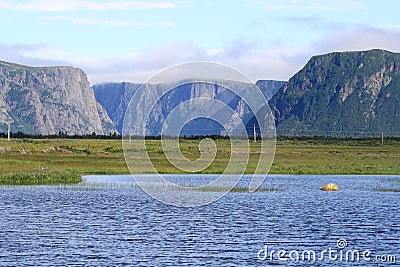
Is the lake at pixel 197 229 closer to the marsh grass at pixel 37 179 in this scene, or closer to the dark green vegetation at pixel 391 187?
the dark green vegetation at pixel 391 187

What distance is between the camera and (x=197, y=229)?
133 ft

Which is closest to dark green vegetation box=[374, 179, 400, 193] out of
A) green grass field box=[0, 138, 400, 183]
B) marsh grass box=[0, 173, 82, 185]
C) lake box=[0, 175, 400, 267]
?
lake box=[0, 175, 400, 267]

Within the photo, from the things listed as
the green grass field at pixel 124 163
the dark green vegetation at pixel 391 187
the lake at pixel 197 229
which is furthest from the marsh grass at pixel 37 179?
the dark green vegetation at pixel 391 187

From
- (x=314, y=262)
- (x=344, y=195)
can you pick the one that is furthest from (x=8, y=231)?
(x=344, y=195)

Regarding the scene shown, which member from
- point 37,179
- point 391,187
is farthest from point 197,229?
point 391,187

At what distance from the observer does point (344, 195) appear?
2438 inches

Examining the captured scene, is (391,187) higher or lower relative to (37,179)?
lower

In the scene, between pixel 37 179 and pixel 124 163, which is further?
pixel 124 163

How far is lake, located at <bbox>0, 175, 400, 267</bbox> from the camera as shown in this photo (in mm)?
32281

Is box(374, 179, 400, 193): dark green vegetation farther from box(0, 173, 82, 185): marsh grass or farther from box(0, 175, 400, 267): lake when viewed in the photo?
box(0, 173, 82, 185): marsh grass

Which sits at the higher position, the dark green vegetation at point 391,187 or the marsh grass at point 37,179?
the marsh grass at point 37,179

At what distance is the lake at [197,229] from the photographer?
32281 mm

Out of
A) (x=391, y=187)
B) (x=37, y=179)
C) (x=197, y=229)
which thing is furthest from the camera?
(x=37, y=179)

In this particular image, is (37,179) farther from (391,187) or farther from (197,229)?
(391,187)
